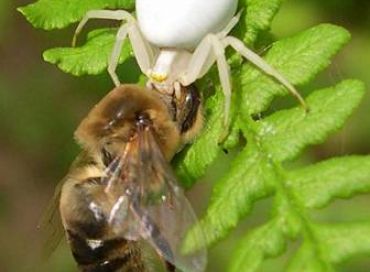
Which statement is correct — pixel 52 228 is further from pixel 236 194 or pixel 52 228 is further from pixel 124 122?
pixel 236 194

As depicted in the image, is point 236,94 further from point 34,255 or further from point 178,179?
point 34,255

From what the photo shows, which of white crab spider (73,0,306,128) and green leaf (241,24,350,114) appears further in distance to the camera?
white crab spider (73,0,306,128)

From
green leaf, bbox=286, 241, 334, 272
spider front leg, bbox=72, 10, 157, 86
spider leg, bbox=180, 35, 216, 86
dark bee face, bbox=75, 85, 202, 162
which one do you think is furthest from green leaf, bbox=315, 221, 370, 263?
spider front leg, bbox=72, 10, 157, 86

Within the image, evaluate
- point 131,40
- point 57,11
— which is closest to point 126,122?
point 131,40

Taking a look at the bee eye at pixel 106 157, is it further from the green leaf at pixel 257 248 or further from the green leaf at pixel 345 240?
the green leaf at pixel 345 240

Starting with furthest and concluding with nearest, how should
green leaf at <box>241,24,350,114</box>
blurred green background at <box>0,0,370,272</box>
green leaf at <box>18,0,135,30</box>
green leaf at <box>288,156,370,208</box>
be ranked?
blurred green background at <box>0,0,370,272</box> < green leaf at <box>18,0,135,30</box> < green leaf at <box>241,24,350,114</box> < green leaf at <box>288,156,370,208</box>

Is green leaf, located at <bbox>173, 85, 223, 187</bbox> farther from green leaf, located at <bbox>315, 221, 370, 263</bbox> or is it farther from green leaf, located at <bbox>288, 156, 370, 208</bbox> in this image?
green leaf, located at <bbox>315, 221, 370, 263</bbox>

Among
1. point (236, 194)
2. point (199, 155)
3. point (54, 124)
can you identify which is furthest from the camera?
point (54, 124)
